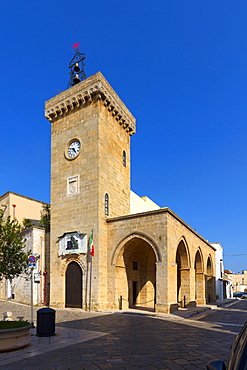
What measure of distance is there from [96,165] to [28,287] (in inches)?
372

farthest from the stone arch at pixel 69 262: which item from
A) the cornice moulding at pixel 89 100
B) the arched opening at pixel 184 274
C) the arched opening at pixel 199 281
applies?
the cornice moulding at pixel 89 100

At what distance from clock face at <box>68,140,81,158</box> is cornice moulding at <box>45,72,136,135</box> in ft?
7.93

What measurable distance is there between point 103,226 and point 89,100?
323 inches

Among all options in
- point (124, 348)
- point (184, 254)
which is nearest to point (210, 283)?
point (184, 254)

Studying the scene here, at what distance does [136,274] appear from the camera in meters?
21.5

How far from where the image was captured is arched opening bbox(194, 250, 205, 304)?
23159 millimetres

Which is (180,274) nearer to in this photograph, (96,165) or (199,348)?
(96,165)

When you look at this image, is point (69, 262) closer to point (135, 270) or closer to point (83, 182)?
point (135, 270)

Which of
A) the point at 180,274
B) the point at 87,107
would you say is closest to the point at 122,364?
the point at 180,274

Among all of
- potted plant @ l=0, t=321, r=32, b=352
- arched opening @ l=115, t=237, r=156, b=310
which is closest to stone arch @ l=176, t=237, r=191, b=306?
arched opening @ l=115, t=237, r=156, b=310

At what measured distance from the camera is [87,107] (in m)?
21.0

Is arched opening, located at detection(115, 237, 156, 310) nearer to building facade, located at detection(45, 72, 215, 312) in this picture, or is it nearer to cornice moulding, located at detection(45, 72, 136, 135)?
building facade, located at detection(45, 72, 215, 312)

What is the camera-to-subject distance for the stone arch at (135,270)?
1861 cm

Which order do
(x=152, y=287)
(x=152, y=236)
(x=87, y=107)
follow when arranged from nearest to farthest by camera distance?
(x=152, y=236)
(x=87, y=107)
(x=152, y=287)
